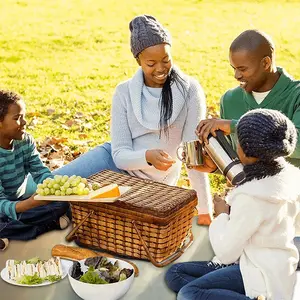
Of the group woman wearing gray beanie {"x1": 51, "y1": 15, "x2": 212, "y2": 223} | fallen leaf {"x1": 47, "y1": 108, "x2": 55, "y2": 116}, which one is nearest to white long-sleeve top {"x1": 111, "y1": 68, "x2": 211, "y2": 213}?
woman wearing gray beanie {"x1": 51, "y1": 15, "x2": 212, "y2": 223}

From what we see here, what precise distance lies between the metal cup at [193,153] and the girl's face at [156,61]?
1.37ft

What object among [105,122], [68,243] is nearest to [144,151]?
[68,243]

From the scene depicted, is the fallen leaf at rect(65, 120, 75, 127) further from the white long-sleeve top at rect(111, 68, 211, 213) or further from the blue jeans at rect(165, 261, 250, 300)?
the blue jeans at rect(165, 261, 250, 300)

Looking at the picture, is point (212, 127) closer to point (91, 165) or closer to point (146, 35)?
point (146, 35)

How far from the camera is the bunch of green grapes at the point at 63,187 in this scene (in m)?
3.00

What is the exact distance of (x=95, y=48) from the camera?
327 inches

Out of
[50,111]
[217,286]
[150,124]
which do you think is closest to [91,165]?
[150,124]

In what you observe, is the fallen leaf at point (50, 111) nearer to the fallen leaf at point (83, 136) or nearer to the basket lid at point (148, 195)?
the fallen leaf at point (83, 136)

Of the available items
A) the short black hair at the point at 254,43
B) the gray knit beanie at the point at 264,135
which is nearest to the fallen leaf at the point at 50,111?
the short black hair at the point at 254,43

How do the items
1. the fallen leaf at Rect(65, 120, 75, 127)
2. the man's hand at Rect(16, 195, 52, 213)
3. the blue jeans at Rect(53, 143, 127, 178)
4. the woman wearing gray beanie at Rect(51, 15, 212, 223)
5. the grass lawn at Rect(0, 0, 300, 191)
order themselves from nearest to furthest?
the man's hand at Rect(16, 195, 52, 213)
the woman wearing gray beanie at Rect(51, 15, 212, 223)
the blue jeans at Rect(53, 143, 127, 178)
the fallen leaf at Rect(65, 120, 75, 127)
the grass lawn at Rect(0, 0, 300, 191)

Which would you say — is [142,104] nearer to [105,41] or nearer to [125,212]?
[125,212]

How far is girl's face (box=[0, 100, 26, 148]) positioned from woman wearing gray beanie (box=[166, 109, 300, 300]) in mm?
1259

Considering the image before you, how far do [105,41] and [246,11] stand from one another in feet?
8.24

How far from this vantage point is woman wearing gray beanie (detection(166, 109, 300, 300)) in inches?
90.7
